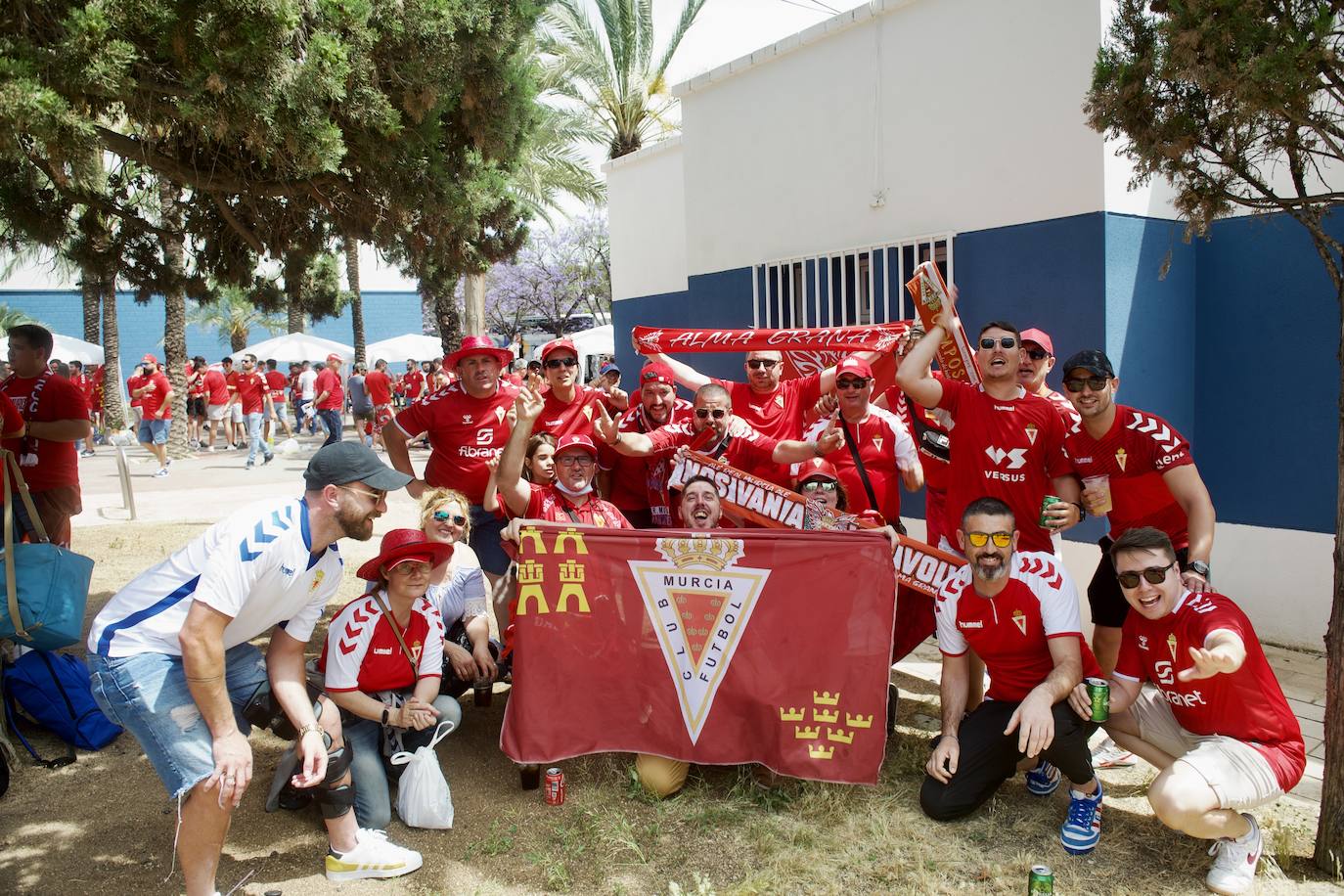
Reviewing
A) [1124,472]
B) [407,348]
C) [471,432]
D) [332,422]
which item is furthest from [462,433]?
[407,348]

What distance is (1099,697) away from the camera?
378 cm

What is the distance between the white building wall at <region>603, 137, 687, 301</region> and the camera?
42.4 feet

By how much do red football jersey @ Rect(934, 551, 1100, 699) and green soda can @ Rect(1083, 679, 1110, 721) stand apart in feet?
0.93

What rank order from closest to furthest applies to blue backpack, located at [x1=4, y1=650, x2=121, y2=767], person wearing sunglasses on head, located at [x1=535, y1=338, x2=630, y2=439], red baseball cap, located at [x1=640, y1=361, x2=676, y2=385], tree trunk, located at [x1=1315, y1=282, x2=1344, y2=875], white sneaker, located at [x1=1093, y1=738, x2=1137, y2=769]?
1. tree trunk, located at [x1=1315, y1=282, x2=1344, y2=875]
2. white sneaker, located at [x1=1093, y1=738, x2=1137, y2=769]
3. blue backpack, located at [x1=4, y1=650, x2=121, y2=767]
4. person wearing sunglasses on head, located at [x1=535, y1=338, x2=630, y2=439]
5. red baseball cap, located at [x1=640, y1=361, x2=676, y2=385]

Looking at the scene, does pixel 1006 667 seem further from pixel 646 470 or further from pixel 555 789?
pixel 646 470

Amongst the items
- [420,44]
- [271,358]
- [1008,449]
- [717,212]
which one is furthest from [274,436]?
[1008,449]

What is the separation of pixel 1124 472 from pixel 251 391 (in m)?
16.4

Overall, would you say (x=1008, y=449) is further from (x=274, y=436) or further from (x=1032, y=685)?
(x=274, y=436)

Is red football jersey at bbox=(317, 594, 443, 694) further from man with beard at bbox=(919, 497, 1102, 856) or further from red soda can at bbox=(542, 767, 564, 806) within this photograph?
man with beard at bbox=(919, 497, 1102, 856)

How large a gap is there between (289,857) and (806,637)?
97.5 inches

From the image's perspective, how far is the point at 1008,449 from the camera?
176 inches

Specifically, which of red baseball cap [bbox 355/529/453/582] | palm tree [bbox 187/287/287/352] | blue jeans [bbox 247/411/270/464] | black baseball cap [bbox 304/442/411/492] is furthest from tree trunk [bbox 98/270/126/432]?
black baseball cap [bbox 304/442/411/492]

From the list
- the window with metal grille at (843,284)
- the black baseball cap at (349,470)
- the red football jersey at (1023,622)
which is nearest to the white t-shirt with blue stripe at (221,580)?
the black baseball cap at (349,470)

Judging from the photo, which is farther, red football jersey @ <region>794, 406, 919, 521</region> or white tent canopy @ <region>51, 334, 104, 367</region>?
white tent canopy @ <region>51, 334, 104, 367</region>
